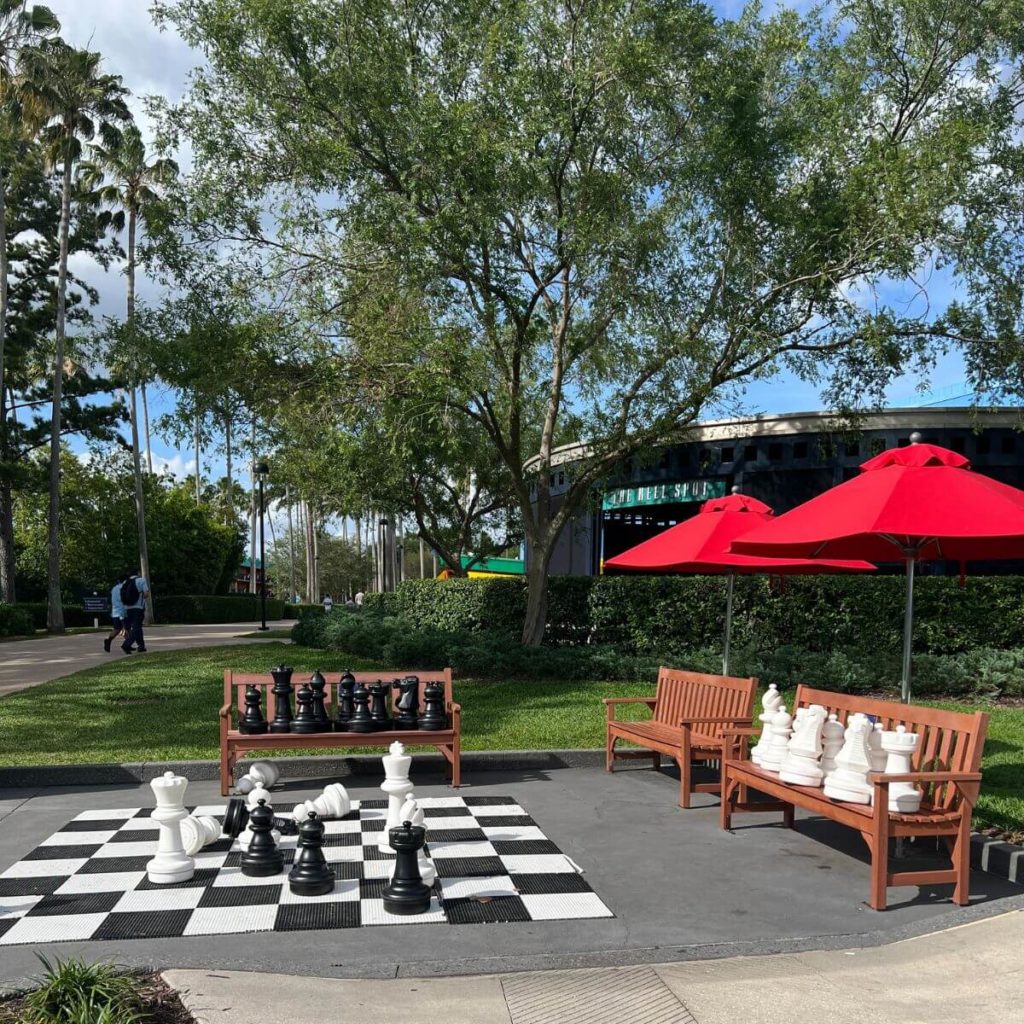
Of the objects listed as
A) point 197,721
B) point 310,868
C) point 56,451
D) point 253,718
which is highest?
point 56,451

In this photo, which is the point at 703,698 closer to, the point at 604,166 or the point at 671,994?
the point at 671,994

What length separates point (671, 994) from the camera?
13.0ft

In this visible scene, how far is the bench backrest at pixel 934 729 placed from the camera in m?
5.44

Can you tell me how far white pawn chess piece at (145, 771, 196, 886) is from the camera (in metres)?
5.39

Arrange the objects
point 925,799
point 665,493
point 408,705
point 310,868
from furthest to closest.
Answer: point 665,493 → point 408,705 → point 925,799 → point 310,868

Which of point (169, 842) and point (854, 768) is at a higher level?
point (854, 768)

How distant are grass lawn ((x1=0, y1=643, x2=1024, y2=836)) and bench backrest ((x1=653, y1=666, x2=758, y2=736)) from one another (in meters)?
1.14

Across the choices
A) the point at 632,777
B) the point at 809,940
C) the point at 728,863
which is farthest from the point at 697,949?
the point at 632,777

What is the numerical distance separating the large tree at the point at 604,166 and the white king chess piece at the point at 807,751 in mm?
7804

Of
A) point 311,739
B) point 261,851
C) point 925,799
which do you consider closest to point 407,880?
point 261,851

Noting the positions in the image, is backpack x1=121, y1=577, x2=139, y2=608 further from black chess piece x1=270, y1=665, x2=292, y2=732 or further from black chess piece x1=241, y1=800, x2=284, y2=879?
black chess piece x1=241, y1=800, x2=284, y2=879

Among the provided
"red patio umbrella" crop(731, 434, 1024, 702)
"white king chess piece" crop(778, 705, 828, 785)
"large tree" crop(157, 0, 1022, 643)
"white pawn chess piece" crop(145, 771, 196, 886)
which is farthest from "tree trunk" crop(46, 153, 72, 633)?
"white king chess piece" crop(778, 705, 828, 785)

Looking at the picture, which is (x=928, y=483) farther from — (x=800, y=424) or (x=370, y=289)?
(x=800, y=424)

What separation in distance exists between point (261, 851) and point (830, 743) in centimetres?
334
